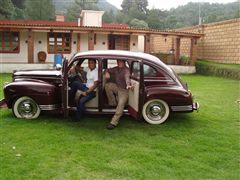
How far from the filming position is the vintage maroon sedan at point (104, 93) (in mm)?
6793

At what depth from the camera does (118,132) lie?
21.0ft

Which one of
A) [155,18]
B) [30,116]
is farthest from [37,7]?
[30,116]

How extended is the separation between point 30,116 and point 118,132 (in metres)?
2.17

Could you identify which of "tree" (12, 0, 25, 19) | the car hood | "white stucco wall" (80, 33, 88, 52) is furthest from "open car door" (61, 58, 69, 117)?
"tree" (12, 0, 25, 19)

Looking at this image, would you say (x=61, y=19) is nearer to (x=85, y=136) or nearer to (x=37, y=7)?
(x=37, y=7)

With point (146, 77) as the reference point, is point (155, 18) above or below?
above

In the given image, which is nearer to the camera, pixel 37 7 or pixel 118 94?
pixel 118 94

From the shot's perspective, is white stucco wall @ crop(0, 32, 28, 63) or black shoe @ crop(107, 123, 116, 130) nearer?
black shoe @ crop(107, 123, 116, 130)

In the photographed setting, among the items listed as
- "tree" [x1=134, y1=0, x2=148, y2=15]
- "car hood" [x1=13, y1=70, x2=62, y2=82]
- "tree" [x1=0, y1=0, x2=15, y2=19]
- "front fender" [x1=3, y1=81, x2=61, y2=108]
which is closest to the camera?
"front fender" [x1=3, y1=81, x2=61, y2=108]

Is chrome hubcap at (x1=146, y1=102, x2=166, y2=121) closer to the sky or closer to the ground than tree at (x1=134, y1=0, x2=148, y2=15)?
closer to the ground

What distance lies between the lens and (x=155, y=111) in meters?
7.06

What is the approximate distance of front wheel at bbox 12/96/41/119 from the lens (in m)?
7.17

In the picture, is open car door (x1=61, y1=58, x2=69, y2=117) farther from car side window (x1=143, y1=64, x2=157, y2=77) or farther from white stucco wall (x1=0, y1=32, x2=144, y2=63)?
white stucco wall (x1=0, y1=32, x2=144, y2=63)

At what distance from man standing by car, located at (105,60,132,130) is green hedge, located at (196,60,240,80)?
12.0 m
